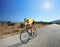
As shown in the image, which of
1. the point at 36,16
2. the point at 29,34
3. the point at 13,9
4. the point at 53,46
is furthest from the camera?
the point at 13,9

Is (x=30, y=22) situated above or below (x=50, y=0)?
below

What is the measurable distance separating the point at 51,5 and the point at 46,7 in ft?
1.40

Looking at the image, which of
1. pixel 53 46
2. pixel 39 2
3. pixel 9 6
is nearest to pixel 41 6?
pixel 39 2

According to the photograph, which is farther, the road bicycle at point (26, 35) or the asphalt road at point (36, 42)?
the road bicycle at point (26, 35)

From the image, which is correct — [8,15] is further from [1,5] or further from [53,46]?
[53,46]

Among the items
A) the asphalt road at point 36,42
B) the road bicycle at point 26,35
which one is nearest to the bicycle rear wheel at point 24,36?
the road bicycle at point 26,35

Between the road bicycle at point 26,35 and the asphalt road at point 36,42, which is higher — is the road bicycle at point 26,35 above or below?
above

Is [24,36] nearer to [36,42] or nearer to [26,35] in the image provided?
[26,35]

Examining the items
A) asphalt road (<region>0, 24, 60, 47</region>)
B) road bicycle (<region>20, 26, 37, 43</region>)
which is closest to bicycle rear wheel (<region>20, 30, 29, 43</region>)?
road bicycle (<region>20, 26, 37, 43</region>)

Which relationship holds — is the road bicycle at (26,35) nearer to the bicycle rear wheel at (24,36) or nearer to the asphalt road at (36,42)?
the bicycle rear wheel at (24,36)

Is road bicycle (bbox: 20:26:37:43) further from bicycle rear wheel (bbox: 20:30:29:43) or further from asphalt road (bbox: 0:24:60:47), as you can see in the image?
asphalt road (bbox: 0:24:60:47)

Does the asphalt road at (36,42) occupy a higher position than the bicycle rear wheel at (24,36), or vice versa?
the bicycle rear wheel at (24,36)

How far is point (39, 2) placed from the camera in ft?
26.7

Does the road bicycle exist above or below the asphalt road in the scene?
above
